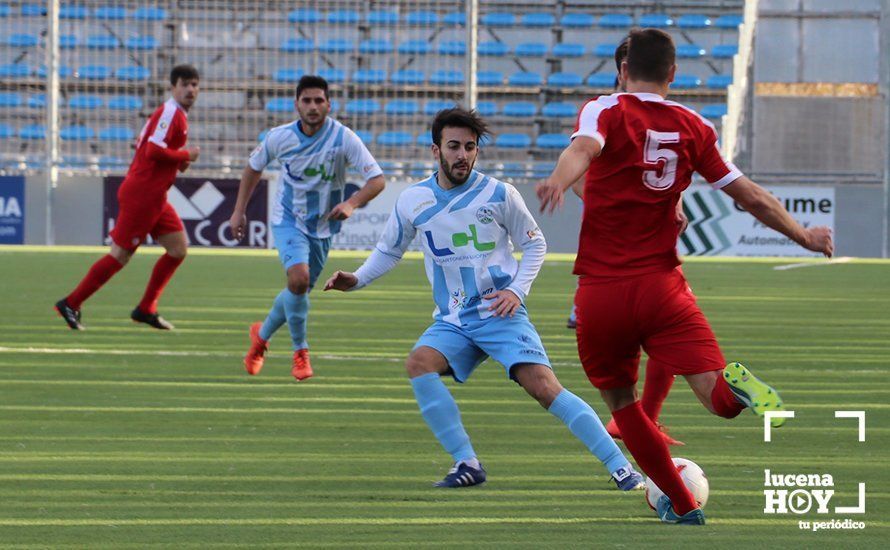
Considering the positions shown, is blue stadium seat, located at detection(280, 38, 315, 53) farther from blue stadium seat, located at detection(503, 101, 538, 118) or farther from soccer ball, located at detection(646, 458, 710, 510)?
soccer ball, located at detection(646, 458, 710, 510)

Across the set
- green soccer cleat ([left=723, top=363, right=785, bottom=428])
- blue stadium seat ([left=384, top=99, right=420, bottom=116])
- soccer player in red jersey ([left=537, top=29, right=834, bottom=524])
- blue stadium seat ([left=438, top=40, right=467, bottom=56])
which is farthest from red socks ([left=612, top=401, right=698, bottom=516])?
blue stadium seat ([left=438, top=40, right=467, bottom=56])

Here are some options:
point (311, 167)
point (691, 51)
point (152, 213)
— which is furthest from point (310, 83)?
point (691, 51)

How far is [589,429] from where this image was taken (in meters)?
5.53

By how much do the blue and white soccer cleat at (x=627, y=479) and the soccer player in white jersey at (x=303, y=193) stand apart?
13.0ft

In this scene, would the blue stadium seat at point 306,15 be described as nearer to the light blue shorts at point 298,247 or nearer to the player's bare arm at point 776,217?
the light blue shorts at point 298,247

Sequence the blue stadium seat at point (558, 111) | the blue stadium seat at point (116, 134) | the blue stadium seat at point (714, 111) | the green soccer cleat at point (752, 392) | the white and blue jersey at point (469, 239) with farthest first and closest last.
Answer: the blue stadium seat at point (116, 134) < the blue stadium seat at point (558, 111) < the blue stadium seat at point (714, 111) < the white and blue jersey at point (469, 239) < the green soccer cleat at point (752, 392)

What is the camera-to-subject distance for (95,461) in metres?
6.14

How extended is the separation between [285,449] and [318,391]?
2.10m

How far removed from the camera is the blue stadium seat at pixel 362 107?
29.9 metres

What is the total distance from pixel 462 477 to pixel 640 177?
1.40 meters

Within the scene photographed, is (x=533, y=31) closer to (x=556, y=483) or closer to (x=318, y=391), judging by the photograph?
(x=318, y=391)

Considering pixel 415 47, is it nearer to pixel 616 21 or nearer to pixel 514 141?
pixel 514 141

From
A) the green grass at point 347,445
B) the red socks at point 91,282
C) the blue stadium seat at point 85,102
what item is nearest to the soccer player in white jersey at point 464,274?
the green grass at point 347,445

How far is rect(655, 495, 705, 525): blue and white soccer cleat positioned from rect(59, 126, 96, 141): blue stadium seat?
1038 inches
